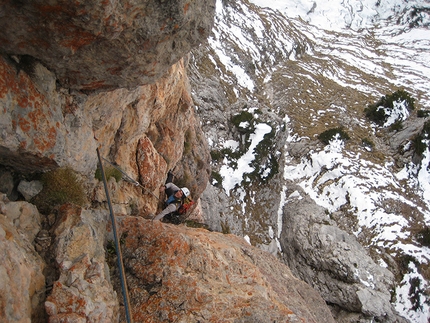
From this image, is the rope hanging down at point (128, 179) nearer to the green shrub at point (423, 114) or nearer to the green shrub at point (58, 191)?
the green shrub at point (58, 191)

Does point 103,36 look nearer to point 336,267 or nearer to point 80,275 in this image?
point 80,275

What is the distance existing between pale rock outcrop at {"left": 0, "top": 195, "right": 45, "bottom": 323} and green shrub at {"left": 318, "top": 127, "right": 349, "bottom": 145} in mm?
31184

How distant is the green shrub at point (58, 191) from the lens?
5191mm

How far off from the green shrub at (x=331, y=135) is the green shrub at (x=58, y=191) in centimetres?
2982

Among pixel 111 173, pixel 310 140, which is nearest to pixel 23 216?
pixel 111 173

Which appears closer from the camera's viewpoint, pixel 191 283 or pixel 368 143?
pixel 191 283

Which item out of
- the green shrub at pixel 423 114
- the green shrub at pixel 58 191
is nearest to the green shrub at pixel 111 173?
the green shrub at pixel 58 191

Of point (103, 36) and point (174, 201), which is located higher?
point (103, 36)

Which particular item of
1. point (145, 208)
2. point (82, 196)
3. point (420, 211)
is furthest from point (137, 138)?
point (420, 211)

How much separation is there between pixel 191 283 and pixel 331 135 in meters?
30.1

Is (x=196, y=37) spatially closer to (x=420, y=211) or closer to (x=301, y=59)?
(x=420, y=211)

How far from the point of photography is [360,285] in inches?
739

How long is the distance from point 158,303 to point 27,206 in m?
2.72

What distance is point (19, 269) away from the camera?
368 cm
